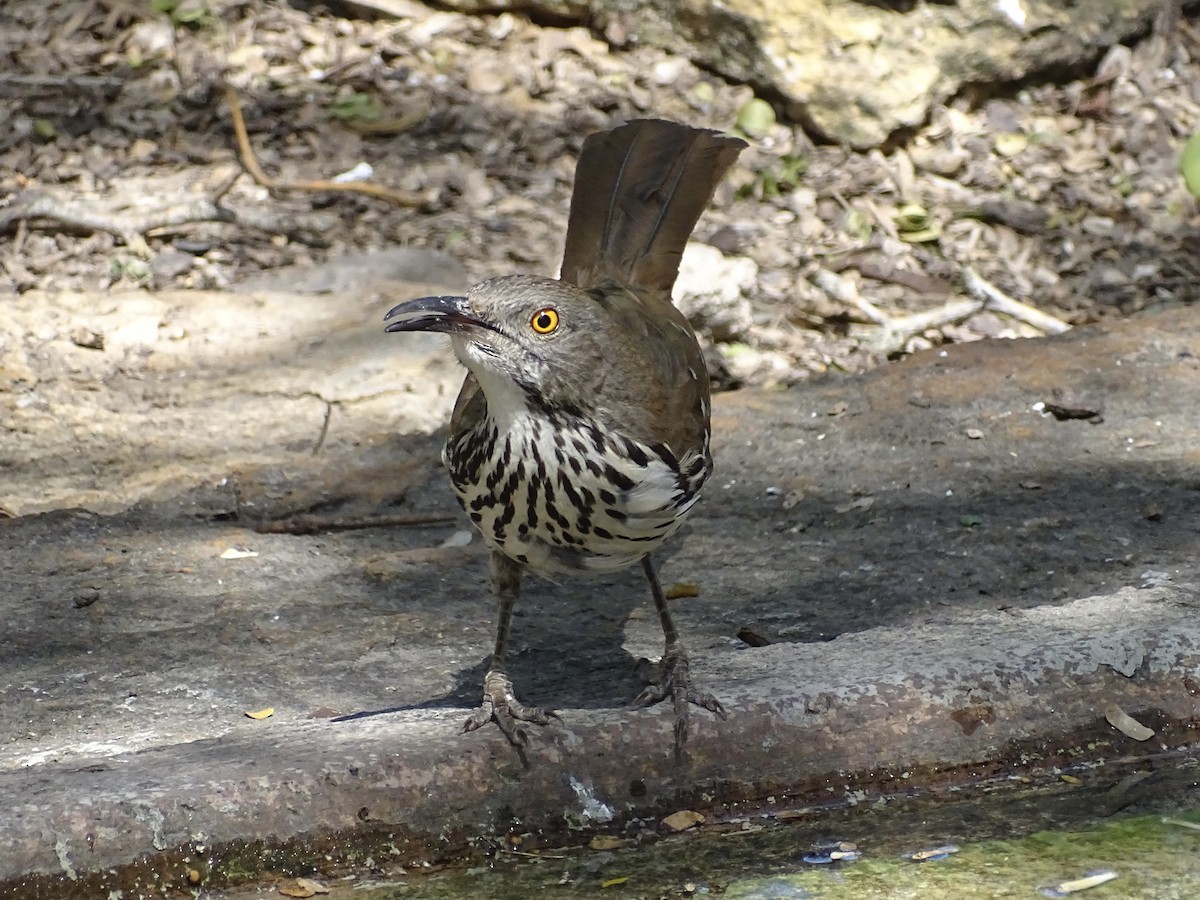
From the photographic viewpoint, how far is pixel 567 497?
329 cm

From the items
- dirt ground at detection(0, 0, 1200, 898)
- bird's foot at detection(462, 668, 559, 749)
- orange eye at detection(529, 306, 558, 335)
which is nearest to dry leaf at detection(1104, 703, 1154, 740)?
dirt ground at detection(0, 0, 1200, 898)

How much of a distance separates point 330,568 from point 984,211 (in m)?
4.41

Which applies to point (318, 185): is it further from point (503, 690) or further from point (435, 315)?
point (503, 690)

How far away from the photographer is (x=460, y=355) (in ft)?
10.9

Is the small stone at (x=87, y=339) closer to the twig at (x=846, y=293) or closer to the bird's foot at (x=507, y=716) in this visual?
the twig at (x=846, y=293)

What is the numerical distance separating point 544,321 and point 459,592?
1385 mm

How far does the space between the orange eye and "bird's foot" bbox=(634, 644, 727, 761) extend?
31.6 inches

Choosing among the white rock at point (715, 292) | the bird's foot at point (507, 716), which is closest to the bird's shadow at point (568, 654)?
the bird's foot at point (507, 716)

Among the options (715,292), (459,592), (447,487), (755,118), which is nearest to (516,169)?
(755,118)

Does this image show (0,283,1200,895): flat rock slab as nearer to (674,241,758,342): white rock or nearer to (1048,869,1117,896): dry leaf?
(1048,869,1117,896): dry leaf

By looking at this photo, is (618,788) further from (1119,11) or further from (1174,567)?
(1119,11)

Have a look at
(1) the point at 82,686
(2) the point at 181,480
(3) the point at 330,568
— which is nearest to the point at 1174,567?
(3) the point at 330,568

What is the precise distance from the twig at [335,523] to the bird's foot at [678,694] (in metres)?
1.48

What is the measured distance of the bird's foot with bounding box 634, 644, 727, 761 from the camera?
3.13 meters
